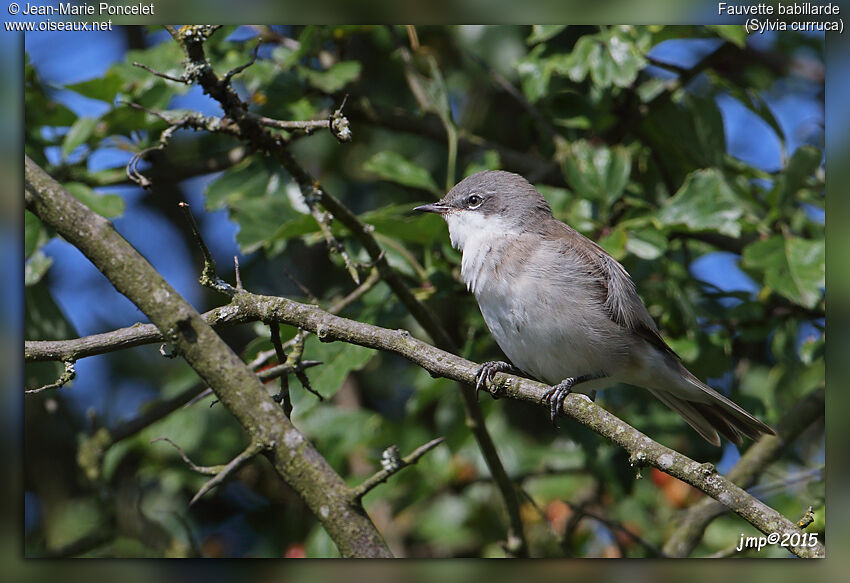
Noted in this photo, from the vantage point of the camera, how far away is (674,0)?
10.2ft

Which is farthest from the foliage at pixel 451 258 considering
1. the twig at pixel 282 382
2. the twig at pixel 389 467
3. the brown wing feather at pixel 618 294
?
the twig at pixel 389 467

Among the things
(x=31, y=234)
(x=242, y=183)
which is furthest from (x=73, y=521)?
(x=242, y=183)

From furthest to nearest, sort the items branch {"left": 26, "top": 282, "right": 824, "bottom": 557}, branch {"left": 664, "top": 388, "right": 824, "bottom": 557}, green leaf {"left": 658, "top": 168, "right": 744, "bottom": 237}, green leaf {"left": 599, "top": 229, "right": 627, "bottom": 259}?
branch {"left": 664, "top": 388, "right": 824, "bottom": 557} → green leaf {"left": 658, "top": 168, "right": 744, "bottom": 237} → green leaf {"left": 599, "top": 229, "right": 627, "bottom": 259} → branch {"left": 26, "top": 282, "right": 824, "bottom": 557}

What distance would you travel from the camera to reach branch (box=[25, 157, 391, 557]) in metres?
2.01

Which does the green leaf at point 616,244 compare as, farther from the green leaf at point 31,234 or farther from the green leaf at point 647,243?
the green leaf at point 31,234

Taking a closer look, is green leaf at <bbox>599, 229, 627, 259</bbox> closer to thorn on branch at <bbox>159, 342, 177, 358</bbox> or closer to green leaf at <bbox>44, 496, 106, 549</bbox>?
thorn on branch at <bbox>159, 342, 177, 358</bbox>

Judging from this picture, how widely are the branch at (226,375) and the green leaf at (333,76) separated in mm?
1584

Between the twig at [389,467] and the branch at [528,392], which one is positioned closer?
the branch at [528,392]

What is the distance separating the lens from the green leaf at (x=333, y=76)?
3.44 m

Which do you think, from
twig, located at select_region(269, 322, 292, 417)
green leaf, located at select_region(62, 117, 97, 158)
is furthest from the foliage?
twig, located at select_region(269, 322, 292, 417)

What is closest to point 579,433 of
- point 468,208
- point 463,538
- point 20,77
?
point 463,538

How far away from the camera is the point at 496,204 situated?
3.15 metres

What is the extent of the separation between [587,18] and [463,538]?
238 cm

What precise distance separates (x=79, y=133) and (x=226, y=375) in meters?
1.71
